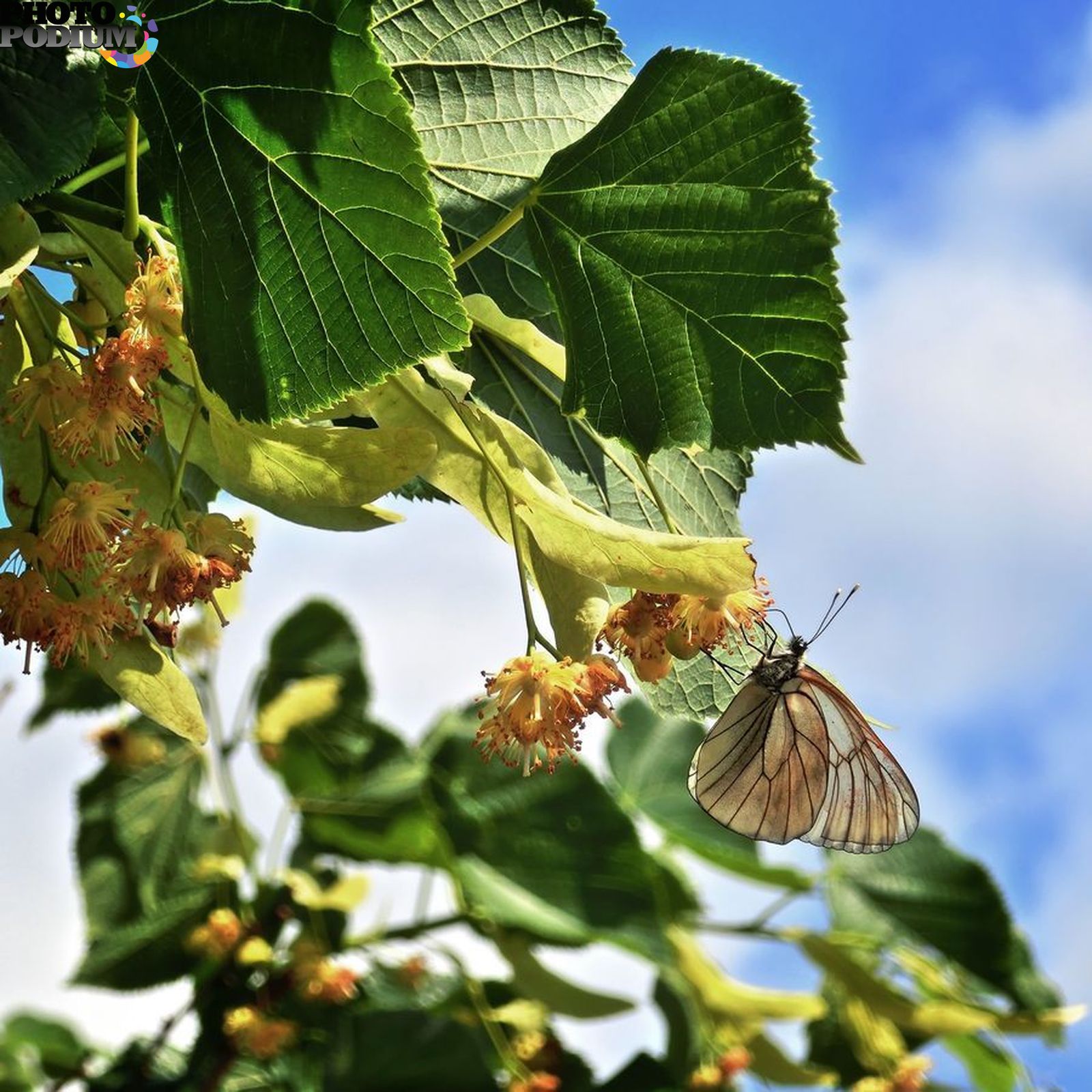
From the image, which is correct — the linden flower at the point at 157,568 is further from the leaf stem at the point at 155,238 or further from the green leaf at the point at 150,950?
the green leaf at the point at 150,950

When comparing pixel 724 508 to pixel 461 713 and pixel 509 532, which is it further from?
pixel 461 713

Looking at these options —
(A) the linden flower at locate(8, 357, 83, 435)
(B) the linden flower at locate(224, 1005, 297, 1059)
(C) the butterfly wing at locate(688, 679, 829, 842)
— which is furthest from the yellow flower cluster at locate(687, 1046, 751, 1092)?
(A) the linden flower at locate(8, 357, 83, 435)

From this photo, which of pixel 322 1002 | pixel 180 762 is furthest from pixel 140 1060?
pixel 180 762

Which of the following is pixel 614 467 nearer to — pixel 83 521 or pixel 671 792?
pixel 83 521

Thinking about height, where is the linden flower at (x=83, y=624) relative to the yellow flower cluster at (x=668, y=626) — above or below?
below

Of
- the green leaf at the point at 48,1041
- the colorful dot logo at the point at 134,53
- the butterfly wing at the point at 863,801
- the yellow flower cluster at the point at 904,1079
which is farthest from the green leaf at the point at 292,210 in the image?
the yellow flower cluster at the point at 904,1079
